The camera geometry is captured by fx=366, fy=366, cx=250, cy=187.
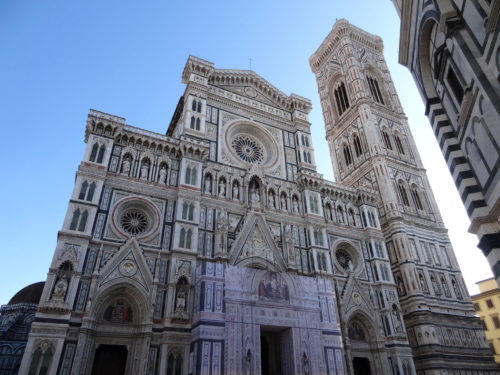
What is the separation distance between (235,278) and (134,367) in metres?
5.49

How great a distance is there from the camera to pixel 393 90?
37125 millimetres

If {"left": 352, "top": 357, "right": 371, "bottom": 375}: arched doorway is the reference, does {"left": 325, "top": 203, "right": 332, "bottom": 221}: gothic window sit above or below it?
above

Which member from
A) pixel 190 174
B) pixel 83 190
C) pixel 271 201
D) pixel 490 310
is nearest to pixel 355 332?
pixel 271 201

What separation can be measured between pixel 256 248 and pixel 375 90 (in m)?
24.2

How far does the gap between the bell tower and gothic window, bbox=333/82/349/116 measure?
0.08 metres

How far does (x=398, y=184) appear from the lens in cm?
2909

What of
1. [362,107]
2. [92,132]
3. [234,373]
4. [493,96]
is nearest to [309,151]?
[362,107]

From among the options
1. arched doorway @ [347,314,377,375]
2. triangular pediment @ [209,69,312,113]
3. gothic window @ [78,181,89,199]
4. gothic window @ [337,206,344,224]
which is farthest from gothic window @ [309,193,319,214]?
gothic window @ [78,181,89,199]

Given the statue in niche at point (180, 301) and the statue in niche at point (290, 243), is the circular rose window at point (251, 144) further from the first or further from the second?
the statue in niche at point (180, 301)

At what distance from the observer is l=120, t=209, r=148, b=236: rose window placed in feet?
58.4

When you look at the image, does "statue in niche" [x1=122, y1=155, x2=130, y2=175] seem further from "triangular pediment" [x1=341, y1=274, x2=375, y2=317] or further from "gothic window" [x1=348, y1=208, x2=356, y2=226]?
"gothic window" [x1=348, y1=208, x2=356, y2=226]

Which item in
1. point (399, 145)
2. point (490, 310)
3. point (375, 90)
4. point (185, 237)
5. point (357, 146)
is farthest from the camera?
point (490, 310)

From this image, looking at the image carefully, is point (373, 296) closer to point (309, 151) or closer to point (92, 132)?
point (309, 151)

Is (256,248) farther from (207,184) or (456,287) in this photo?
(456,287)
